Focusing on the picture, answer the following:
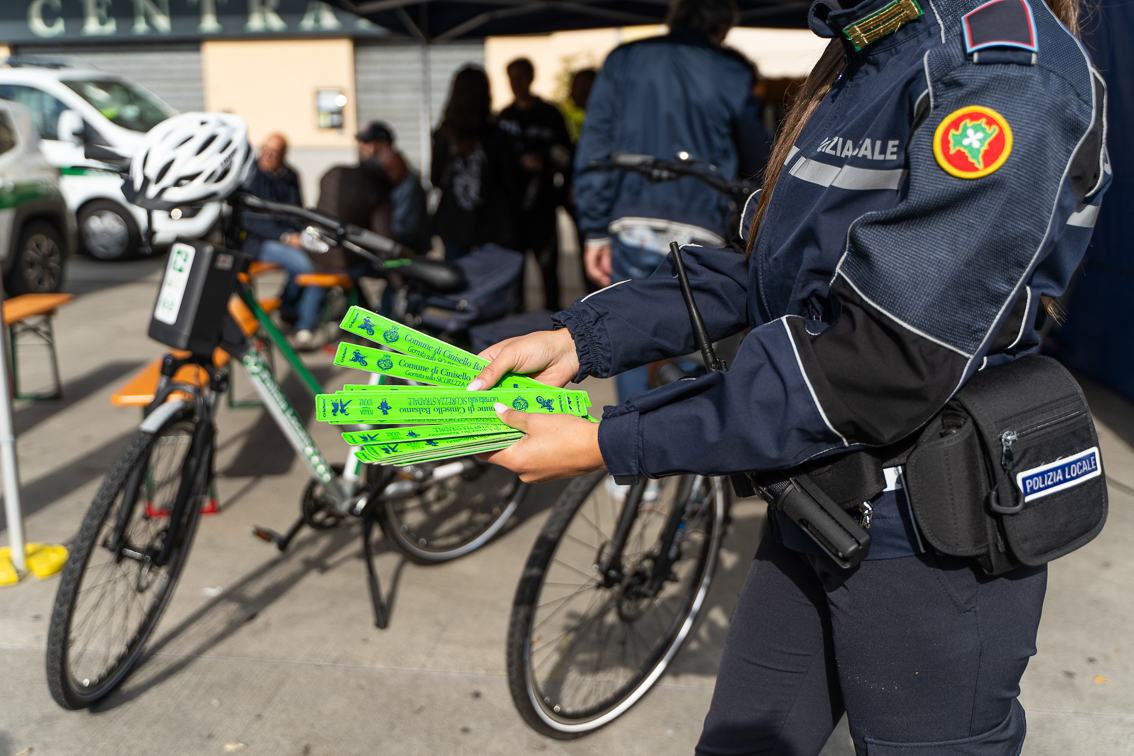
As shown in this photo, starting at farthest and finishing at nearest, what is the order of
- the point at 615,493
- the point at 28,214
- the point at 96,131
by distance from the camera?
the point at 96,131 → the point at 28,214 → the point at 615,493

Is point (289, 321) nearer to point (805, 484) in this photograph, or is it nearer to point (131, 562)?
point (131, 562)

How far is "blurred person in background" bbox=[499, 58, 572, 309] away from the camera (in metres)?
6.35

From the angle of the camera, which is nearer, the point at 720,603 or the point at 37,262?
the point at 720,603

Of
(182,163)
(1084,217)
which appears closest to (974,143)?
(1084,217)

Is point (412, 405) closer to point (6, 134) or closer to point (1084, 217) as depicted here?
point (1084, 217)

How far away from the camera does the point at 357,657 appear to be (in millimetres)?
2945

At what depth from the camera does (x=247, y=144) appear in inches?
115

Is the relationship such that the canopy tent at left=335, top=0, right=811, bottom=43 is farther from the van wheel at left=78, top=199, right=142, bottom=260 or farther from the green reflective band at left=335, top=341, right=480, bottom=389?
the green reflective band at left=335, top=341, right=480, bottom=389

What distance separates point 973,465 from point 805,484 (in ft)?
0.69

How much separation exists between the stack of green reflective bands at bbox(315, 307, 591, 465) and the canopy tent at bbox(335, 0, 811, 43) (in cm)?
580

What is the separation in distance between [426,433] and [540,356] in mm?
303

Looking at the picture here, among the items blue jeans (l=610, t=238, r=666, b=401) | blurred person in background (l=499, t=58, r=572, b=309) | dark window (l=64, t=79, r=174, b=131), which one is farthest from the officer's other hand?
dark window (l=64, t=79, r=174, b=131)

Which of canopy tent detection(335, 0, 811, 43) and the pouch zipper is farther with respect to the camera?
canopy tent detection(335, 0, 811, 43)

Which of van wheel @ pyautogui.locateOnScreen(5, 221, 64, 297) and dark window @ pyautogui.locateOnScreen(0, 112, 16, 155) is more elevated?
dark window @ pyautogui.locateOnScreen(0, 112, 16, 155)
